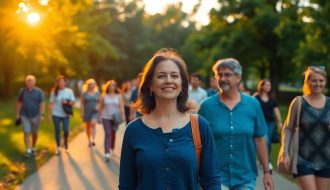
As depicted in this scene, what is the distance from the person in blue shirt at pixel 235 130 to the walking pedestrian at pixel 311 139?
22.0 inches

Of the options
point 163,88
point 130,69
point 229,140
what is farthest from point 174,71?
point 130,69

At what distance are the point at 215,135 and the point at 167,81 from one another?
1.87 metres

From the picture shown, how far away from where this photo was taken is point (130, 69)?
240 ft

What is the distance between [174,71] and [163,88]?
4.6 inches

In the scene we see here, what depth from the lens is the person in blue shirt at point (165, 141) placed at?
316cm

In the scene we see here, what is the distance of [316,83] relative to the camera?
5.61 m

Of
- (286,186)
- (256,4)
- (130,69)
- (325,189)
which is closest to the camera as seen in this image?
(325,189)

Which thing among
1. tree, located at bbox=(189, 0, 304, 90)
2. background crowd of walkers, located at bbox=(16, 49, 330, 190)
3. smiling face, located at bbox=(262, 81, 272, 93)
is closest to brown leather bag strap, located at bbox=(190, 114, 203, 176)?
background crowd of walkers, located at bbox=(16, 49, 330, 190)

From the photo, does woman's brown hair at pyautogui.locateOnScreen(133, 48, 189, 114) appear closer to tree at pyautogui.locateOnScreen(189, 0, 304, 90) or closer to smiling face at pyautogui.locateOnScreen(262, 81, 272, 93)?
smiling face at pyautogui.locateOnScreen(262, 81, 272, 93)

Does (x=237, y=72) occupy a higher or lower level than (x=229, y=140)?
higher

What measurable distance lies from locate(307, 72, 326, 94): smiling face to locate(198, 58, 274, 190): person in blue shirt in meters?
0.81

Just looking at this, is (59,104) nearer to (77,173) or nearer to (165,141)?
(77,173)

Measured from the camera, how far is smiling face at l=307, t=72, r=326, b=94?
5598mm

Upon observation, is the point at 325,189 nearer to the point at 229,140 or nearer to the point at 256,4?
the point at 229,140
